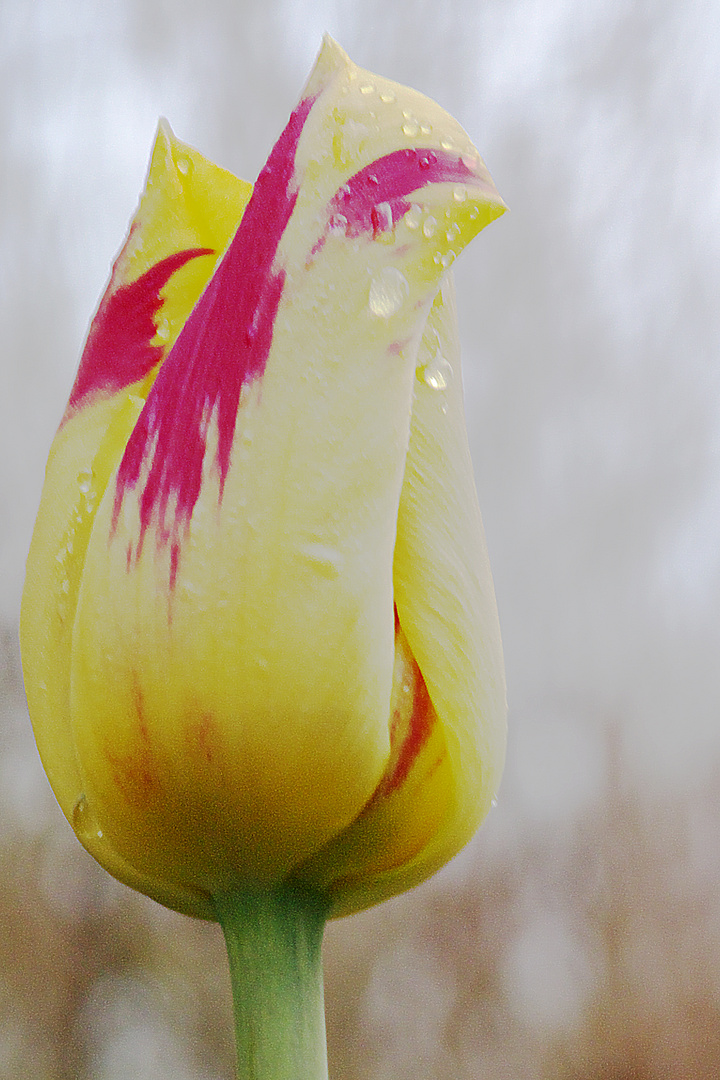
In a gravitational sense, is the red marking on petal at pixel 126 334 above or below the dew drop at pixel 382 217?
above

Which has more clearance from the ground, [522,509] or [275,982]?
[522,509]

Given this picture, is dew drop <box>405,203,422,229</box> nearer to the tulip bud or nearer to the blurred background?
the tulip bud

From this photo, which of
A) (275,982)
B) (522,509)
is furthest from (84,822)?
(522,509)

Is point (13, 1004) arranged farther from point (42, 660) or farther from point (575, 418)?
point (575, 418)

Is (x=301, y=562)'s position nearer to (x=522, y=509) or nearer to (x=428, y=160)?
(x=428, y=160)

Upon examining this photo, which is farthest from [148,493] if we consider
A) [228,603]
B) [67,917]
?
[67,917]

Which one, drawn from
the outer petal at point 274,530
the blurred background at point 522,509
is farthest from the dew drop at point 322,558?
the blurred background at point 522,509

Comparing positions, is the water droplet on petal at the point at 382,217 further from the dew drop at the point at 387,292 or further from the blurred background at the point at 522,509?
the blurred background at the point at 522,509

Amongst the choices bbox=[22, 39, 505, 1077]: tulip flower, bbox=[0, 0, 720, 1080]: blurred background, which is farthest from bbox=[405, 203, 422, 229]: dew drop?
bbox=[0, 0, 720, 1080]: blurred background
